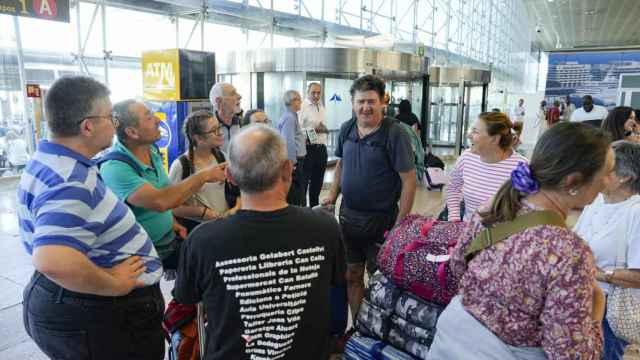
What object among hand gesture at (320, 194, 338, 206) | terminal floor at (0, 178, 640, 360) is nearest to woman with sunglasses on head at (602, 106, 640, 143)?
terminal floor at (0, 178, 640, 360)

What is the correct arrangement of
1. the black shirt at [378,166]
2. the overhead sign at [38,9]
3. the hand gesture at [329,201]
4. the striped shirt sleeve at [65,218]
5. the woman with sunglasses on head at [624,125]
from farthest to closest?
the overhead sign at [38,9]
the woman with sunglasses on head at [624,125]
the hand gesture at [329,201]
the black shirt at [378,166]
the striped shirt sleeve at [65,218]

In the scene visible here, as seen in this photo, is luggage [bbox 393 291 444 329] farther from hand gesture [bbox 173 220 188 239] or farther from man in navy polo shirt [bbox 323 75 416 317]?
hand gesture [bbox 173 220 188 239]

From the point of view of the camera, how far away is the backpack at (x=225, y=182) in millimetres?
2488

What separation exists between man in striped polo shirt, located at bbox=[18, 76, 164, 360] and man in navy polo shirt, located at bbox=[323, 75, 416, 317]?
4.40ft

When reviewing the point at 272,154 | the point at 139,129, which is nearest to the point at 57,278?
the point at 272,154

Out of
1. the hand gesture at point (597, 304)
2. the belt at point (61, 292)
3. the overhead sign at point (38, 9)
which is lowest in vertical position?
the belt at point (61, 292)

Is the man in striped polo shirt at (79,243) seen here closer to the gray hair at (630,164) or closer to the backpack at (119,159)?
the backpack at (119,159)

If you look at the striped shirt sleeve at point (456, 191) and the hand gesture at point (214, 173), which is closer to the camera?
the hand gesture at point (214, 173)

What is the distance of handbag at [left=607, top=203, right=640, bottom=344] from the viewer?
72.0 inches

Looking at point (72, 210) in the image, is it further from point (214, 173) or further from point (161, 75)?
point (161, 75)

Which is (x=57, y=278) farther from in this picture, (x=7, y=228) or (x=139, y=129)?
(x=7, y=228)

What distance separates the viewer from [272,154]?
48.7 inches

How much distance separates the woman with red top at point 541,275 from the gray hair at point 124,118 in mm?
1603

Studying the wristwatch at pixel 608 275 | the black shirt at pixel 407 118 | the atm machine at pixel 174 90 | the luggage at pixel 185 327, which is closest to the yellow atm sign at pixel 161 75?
the atm machine at pixel 174 90
